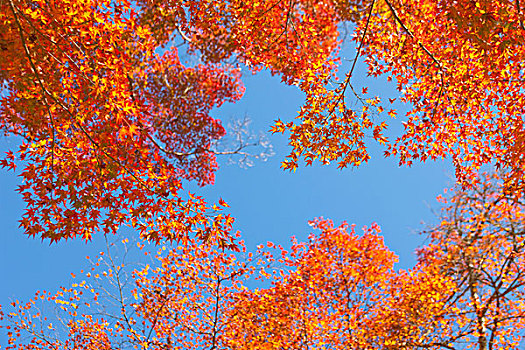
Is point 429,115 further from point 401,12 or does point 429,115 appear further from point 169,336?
point 169,336

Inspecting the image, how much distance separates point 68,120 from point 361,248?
13.4 metres

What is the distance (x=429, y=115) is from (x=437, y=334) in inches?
289

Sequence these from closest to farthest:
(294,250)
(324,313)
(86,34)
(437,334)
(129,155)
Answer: (129,155)
(86,34)
(437,334)
(324,313)
(294,250)

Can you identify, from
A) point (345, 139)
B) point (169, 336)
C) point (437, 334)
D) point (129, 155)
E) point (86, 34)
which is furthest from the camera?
point (169, 336)

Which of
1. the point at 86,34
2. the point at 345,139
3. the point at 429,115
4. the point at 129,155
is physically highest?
the point at 429,115

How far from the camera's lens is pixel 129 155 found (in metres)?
4.34

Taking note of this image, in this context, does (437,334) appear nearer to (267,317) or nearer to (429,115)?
(267,317)

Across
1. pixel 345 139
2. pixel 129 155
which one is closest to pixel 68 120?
pixel 129 155

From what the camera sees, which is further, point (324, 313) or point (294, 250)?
point (294, 250)

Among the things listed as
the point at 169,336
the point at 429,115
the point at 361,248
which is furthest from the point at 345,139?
the point at 361,248

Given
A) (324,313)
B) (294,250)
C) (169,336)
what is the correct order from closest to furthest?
1. (169,336)
2. (324,313)
3. (294,250)

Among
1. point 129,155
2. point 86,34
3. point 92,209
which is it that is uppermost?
point 86,34

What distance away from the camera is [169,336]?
11688 mm

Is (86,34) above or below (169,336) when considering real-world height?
above
